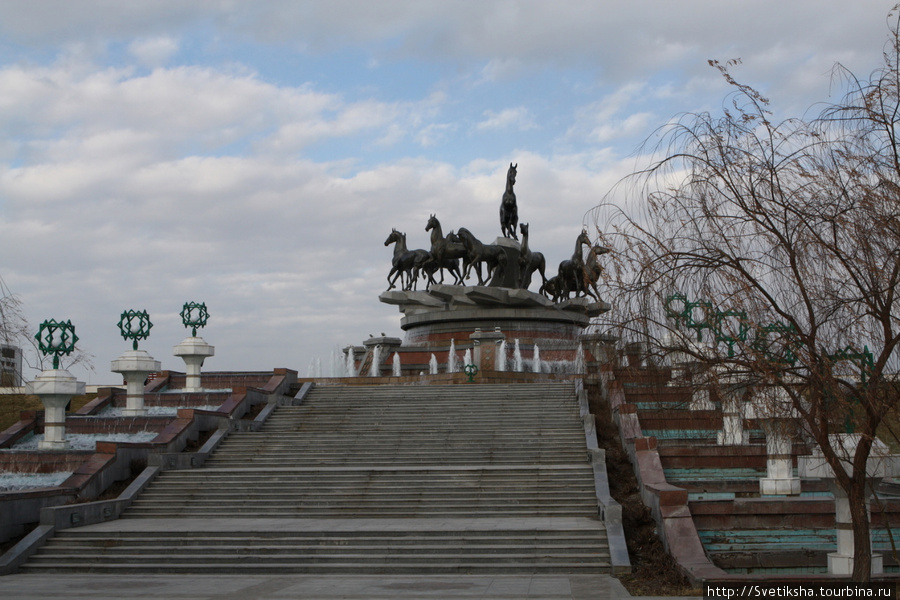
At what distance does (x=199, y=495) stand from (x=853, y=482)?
12.1 metres

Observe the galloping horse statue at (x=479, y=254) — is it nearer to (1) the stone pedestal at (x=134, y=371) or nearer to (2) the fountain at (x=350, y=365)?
(2) the fountain at (x=350, y=365)

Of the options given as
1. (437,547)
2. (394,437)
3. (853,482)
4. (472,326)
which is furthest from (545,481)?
(472,326)

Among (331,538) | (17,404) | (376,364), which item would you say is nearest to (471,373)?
(376,364)

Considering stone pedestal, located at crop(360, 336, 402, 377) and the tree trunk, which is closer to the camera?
the tree trunk

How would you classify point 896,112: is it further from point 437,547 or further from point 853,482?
point 437,547

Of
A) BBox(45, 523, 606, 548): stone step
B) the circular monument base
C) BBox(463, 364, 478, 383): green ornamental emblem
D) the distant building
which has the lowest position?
BBox(45, 523, 606, 548): stone step

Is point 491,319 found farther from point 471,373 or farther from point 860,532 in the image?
point 860,532

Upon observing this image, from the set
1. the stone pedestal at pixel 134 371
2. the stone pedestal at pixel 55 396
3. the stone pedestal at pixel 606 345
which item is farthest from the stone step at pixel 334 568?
the stone pedestal at pixel 134 371

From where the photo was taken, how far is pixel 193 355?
1101 inches

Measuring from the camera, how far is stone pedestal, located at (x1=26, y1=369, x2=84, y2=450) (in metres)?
20.2

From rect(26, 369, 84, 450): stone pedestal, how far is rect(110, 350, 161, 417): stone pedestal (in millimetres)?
3300

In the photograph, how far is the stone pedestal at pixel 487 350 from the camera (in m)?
29.4

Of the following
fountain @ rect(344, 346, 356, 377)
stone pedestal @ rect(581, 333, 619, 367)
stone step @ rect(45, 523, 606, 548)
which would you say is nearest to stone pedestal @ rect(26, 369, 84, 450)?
stone step @ rect(45, 523, 606, 548)

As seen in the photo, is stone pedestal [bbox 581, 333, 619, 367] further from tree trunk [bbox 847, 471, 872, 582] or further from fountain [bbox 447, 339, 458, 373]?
fountain [bbox 447, 339, 458, 373]
